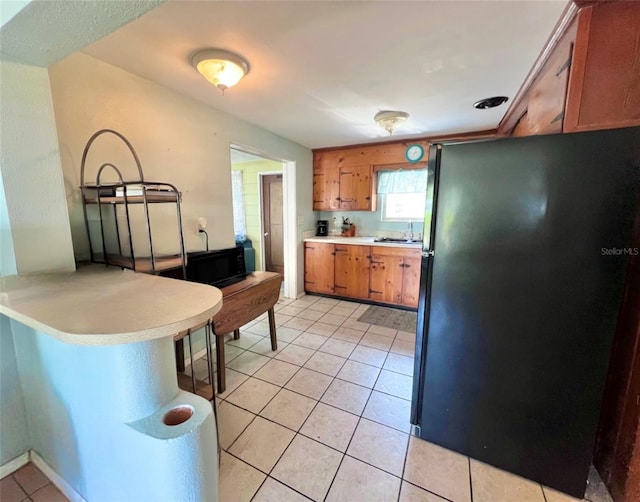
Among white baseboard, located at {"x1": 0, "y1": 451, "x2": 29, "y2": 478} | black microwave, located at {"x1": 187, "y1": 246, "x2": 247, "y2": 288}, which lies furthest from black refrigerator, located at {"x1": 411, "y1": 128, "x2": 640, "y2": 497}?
white baseboard, located at {"x1": 0, "y1": 451, "x2": 29, "y2": 478}

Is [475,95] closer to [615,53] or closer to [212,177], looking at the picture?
[615,53]

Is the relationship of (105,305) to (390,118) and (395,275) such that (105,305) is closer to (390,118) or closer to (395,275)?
(390,118)

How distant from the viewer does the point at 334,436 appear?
1629 millimetres

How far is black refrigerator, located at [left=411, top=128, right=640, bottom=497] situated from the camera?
111cm

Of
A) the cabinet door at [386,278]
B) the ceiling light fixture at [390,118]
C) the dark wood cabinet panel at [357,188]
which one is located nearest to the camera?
the ceiling light fixture at [390,118]

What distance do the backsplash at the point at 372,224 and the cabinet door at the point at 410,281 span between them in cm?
67

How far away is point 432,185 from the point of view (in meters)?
1.41

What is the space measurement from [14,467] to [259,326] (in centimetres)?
198

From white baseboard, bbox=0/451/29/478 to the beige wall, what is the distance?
3.73 m

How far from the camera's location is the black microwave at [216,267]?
6.66 ft

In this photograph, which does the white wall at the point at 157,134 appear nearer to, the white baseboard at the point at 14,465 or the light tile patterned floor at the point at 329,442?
the white baseboard at the point at 14,465

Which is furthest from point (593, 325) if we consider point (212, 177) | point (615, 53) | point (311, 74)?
point (212, 177)

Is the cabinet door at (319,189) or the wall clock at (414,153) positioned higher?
the wall clock at (414,153)

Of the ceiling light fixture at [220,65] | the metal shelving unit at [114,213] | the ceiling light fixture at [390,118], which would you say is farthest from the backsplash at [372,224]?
the metal shelving unit at [114,213]
